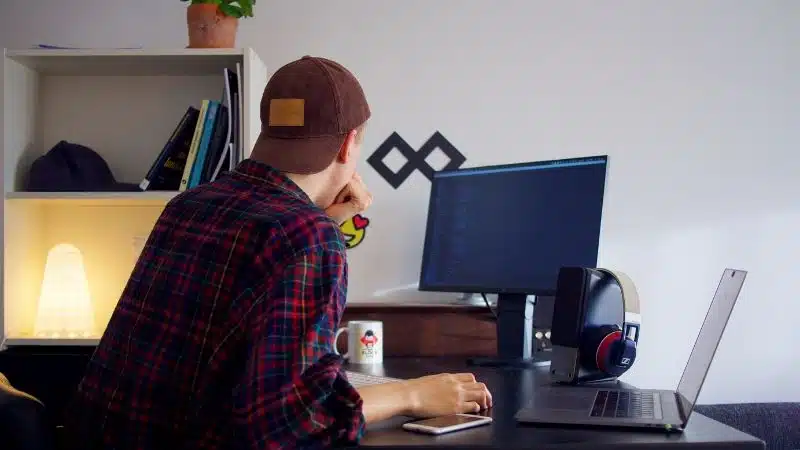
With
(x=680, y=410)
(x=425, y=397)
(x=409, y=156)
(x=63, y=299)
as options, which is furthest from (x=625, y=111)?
(x=63, y=299)

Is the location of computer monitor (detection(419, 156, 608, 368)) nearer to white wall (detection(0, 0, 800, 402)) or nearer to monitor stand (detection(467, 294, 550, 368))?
monitor stand (detection(467, 294, 550, 368))

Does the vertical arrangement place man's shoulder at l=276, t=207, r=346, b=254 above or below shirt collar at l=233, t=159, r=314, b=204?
below

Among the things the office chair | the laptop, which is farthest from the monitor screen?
the office chair

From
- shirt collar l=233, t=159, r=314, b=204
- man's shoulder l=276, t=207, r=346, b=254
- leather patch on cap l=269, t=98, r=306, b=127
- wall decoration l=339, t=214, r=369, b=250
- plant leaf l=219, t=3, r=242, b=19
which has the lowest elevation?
wall decoration l=339, t=214, r=369, b=250

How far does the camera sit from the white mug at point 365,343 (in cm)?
257

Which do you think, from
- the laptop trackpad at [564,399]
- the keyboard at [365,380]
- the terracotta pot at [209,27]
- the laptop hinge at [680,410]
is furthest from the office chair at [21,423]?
the terracotta pot at [209,27]

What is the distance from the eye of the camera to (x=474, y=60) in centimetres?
300

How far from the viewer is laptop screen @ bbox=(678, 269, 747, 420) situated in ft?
5.14

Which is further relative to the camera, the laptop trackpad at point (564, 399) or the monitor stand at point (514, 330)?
the monitor stand at point (514, 330)

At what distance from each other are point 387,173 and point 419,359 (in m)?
0.61

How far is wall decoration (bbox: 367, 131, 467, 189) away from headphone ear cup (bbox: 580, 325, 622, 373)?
973mm

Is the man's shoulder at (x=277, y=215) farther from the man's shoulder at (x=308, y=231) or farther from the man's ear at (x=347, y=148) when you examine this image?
the man's ear at (x=347, y=148)

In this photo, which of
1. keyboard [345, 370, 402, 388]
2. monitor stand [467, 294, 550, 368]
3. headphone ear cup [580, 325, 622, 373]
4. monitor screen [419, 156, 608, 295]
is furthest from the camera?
monitor stand [467, 294, 550, 368]

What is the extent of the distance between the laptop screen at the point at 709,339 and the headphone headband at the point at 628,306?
410mm
